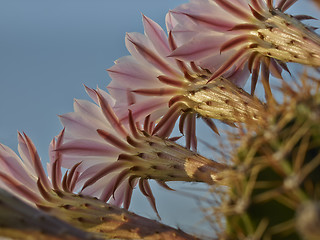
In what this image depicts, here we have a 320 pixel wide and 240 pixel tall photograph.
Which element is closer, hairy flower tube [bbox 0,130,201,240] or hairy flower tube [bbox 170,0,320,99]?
hairy flower tube [bbox 0,130,201,240]

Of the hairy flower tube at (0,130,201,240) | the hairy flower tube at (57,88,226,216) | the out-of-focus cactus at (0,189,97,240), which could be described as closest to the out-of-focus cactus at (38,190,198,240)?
the hairy flower tube at (0,130,201,240)

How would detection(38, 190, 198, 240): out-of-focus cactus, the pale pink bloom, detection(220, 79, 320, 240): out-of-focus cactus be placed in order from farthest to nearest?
1. the pale pink bloom
2. detection(38, 190, 198, 240): out-of-focus cactus
3. detection(220, 79, 320, 240): out-of-focus cactus

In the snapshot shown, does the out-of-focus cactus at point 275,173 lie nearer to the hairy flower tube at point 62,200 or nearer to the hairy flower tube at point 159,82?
the hairy flower tube at point 62,200

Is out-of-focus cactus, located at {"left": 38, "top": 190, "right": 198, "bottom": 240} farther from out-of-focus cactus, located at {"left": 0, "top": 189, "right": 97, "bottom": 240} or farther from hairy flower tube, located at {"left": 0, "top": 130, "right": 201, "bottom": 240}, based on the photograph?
out-of-focus cactus, located at {"left": 0, "top": 189, "right": 97, "bottom": 240}

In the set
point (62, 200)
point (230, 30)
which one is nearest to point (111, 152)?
point (62, 200)

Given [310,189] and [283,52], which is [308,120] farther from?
[283,52]

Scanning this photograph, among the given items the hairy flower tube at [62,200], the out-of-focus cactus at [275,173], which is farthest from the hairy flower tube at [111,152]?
the out-of-focus cactus at [275,173]

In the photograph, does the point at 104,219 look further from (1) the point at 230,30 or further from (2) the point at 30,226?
(1) the point at 230,30
